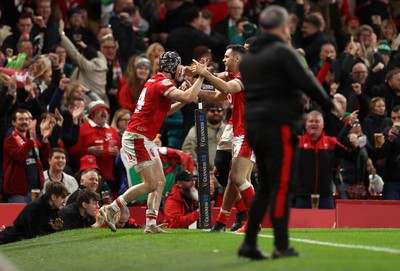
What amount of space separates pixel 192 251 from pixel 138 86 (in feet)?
30.0

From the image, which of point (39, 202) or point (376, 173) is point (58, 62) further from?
point (376, 173)

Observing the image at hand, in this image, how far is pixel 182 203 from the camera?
18516mm

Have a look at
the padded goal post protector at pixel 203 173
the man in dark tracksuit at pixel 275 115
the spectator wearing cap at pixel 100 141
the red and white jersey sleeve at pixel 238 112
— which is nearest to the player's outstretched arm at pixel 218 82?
the red and white jersey sleeve at pixel 238 112

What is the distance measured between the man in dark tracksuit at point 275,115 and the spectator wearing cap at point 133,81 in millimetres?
10219

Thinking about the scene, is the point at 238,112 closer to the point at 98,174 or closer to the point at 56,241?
the point at 56,241

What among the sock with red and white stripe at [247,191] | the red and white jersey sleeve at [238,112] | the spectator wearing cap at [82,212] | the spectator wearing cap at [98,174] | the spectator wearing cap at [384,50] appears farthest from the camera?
the spectator wearing cap at [384,50]

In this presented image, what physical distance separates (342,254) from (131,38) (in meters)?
12.4

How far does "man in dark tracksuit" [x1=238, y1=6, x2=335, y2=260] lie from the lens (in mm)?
11273

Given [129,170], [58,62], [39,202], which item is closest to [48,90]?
[58,62]

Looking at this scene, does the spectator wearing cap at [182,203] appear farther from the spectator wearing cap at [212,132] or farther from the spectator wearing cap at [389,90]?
the spectator wearing cap at [389,90]

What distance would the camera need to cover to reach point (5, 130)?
20.3m

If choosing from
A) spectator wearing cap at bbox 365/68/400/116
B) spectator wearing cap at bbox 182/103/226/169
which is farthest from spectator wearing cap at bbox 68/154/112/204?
spectator wearing cap at bbox 365/68/400/116

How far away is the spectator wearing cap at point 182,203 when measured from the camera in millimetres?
18188

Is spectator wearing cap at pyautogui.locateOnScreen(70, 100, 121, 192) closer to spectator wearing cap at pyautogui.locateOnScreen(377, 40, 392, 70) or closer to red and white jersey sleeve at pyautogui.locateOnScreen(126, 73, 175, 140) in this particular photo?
red and white jersey sleeve at pyautogui.locateOnScreen(126, 73, 175, 140)
